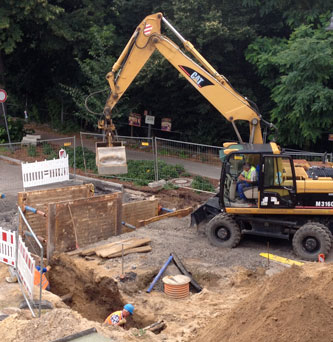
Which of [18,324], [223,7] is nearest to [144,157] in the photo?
[223,7]

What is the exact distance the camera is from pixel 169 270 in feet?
33.9

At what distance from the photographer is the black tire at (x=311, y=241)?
431 inches

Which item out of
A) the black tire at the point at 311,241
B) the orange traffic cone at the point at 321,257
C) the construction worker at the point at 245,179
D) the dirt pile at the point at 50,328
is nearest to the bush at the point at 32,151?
the construction worker at the point at 245,179

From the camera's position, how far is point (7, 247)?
8828 mm

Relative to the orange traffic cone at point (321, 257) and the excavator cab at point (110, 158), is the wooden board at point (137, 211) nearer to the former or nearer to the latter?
the excavator cab at point (110, 158)

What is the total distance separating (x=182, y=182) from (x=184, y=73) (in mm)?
5086

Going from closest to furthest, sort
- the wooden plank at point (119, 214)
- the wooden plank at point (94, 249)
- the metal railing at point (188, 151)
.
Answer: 1. the wooden plank at point (94, 249)
2. the wooden plank at point (119, 214)
3. the metal railing at point (188, 151)

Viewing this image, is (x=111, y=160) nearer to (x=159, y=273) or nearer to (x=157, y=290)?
(x=159, y=273)

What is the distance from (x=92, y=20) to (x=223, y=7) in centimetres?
597

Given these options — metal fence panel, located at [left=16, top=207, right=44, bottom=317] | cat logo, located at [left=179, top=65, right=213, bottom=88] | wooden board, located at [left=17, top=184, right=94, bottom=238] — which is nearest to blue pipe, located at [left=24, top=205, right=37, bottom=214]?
wooden board, located at [left=17, top=184, right=94, bottom=238]

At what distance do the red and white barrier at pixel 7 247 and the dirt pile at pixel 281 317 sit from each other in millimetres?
Result: 3591

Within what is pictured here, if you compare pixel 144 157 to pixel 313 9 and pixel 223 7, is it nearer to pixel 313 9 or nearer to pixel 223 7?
pixel 223 7

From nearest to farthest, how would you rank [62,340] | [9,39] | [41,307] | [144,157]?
[62,340] < [41,307] < [144,157] < [9,39]

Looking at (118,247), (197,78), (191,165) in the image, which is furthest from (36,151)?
(118,247)
